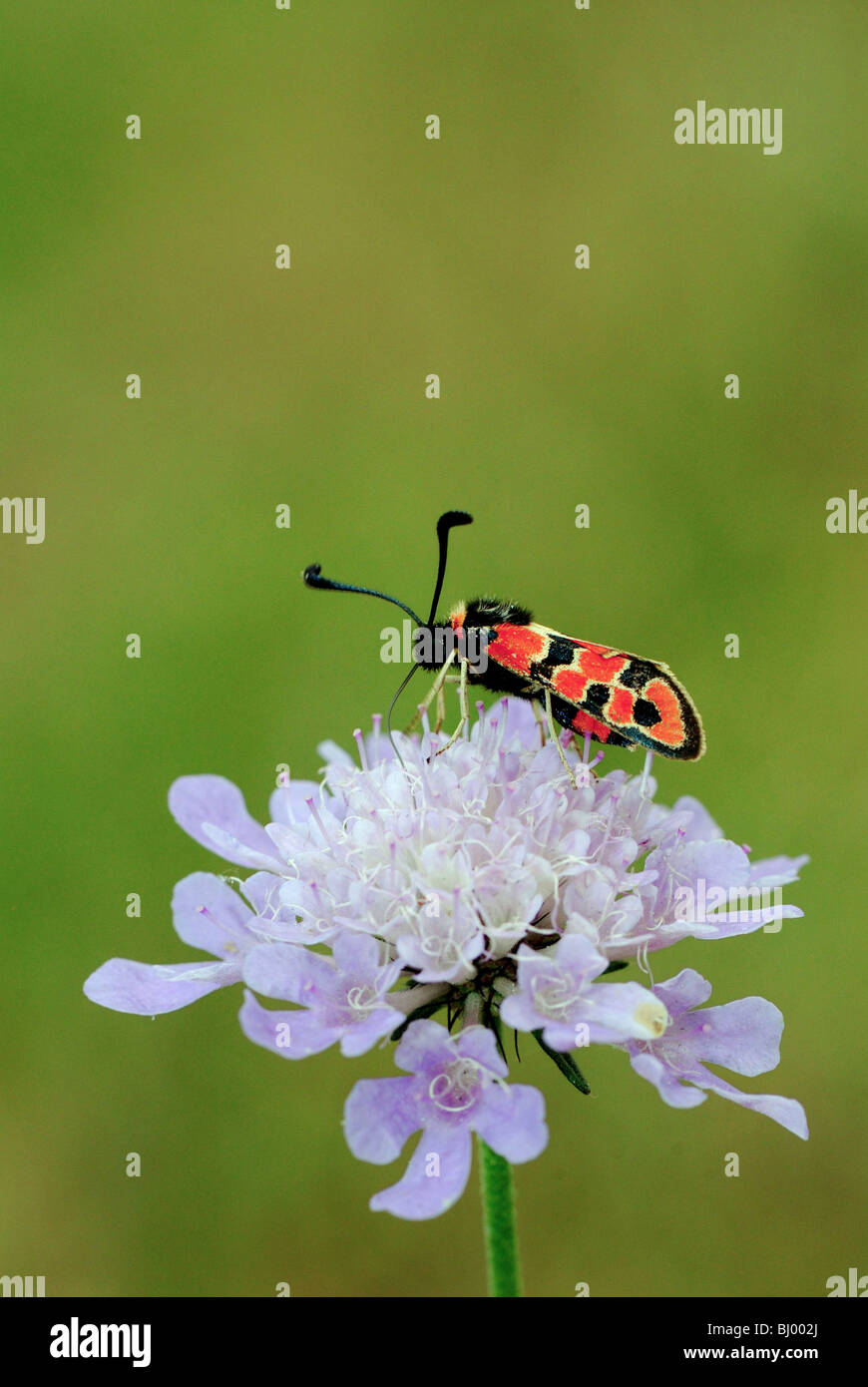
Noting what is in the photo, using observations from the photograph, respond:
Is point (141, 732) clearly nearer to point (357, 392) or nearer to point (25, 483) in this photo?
point (25, 483)

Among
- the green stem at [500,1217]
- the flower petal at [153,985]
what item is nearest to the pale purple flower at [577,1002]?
the green stem at [500,1217]

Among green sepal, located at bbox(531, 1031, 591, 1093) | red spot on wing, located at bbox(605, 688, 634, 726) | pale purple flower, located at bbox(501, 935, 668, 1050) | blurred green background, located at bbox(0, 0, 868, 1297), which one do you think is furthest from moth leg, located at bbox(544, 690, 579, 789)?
blurred green background, located at bbox(0, 0, 868, 1297)

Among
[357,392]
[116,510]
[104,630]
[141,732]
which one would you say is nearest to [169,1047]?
[141,732]

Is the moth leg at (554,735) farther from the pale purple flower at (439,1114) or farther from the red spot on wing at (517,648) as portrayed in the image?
the pale purple flower at (439,1114)

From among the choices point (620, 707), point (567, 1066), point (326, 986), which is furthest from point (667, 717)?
point (326, 986)

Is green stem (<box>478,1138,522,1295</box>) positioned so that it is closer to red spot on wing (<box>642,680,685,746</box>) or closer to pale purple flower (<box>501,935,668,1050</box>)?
pale purple flower (<box>501,935,668,1050</box>)

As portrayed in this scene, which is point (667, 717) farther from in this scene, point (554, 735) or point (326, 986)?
point (326, 986)
